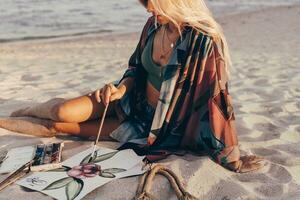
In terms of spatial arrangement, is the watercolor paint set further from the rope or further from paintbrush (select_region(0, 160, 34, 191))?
the rope

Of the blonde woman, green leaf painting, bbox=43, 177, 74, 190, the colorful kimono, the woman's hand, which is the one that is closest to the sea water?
the woman's hand

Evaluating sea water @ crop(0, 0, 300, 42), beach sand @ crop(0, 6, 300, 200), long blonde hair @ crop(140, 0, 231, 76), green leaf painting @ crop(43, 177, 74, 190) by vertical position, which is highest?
long blonde hair @ crop(140, 0, 231, 76)

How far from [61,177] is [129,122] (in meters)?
0.74

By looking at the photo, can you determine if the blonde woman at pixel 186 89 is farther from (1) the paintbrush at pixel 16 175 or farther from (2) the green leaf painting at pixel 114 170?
(1) the paintbrush at pixel 16 175

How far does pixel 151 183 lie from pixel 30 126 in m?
1.27

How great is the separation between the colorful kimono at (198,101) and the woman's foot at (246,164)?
3 cm

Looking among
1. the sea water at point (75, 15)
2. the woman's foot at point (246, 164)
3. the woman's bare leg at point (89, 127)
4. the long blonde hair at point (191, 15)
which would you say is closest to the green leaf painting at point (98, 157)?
the woman's bare leg at point (89, 127)

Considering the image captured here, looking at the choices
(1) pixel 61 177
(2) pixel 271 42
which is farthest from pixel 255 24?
(1) pixel 61 177

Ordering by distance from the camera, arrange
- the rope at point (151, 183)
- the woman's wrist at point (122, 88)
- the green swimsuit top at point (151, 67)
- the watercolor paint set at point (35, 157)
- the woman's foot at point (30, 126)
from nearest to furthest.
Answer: the rope at point (151, 183)
the watercolor paint set at point (35, 157)
the green swimsuit top at point (151, 67)
the woman's wrist at point (122, 88)
the woman's foot at point (30, 126)

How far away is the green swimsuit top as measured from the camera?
10.4 feet

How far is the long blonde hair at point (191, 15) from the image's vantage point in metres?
2.84

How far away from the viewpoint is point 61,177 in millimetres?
2787

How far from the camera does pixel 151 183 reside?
8.80 ft

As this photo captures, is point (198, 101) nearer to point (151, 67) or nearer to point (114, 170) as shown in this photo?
point (151, 67)
